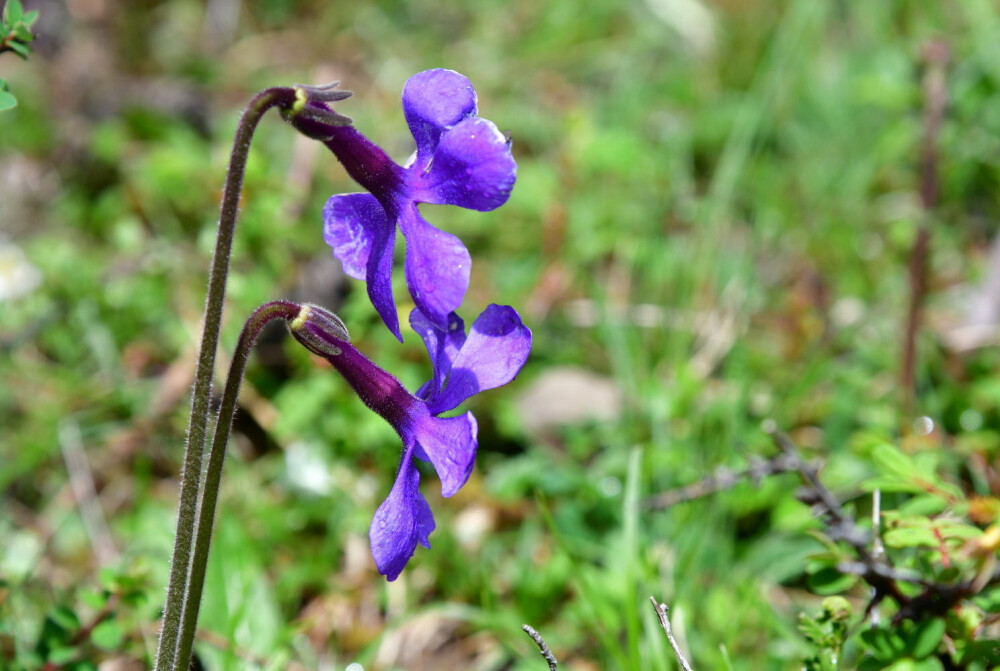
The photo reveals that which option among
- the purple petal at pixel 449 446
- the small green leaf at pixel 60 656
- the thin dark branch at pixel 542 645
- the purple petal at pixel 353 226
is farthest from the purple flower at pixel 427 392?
the small green leaf at pixel 60 656

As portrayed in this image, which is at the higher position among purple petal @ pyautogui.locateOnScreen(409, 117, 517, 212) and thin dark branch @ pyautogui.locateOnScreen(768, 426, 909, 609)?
purple petal @ pyautogui.locateOnScreen(409, 117, 517, 212)

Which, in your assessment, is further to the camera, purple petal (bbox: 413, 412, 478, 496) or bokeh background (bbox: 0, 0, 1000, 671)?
bokeh background (bbox: 0, 0, 1000, 671)

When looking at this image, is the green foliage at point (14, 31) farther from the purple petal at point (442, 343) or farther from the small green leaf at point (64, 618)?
the small green leaf at point (64, 618)

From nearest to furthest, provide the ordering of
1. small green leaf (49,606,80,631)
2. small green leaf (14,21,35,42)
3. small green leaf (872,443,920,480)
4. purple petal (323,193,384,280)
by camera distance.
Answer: purple petal (323,193,384,280) < small green leaf (14,21,35,42) < small green leaf (872,443,920,480) < small green leaf (49,606,80,631)

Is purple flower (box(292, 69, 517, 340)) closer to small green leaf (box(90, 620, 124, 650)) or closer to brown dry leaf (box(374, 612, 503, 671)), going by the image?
small green leaf (box(90, 620, 124, 650))

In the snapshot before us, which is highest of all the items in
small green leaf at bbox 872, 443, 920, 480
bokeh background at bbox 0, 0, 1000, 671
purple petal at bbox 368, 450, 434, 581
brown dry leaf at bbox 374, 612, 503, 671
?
purple petal at bbox 368, 450, 434, 581

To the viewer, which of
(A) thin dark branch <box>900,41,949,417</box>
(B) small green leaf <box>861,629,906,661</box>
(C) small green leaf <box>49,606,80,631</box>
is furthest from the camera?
(A) thin dark branch <box>900,41,949,417</box>

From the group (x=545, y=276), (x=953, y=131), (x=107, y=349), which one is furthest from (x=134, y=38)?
(x=953, y=131)

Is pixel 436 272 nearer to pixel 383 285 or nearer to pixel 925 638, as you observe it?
pixel 383 285

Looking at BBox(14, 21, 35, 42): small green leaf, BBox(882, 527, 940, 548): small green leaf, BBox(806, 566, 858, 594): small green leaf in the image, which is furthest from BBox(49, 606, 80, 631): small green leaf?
BBox(882, 527, 940, 548): small green leaf
